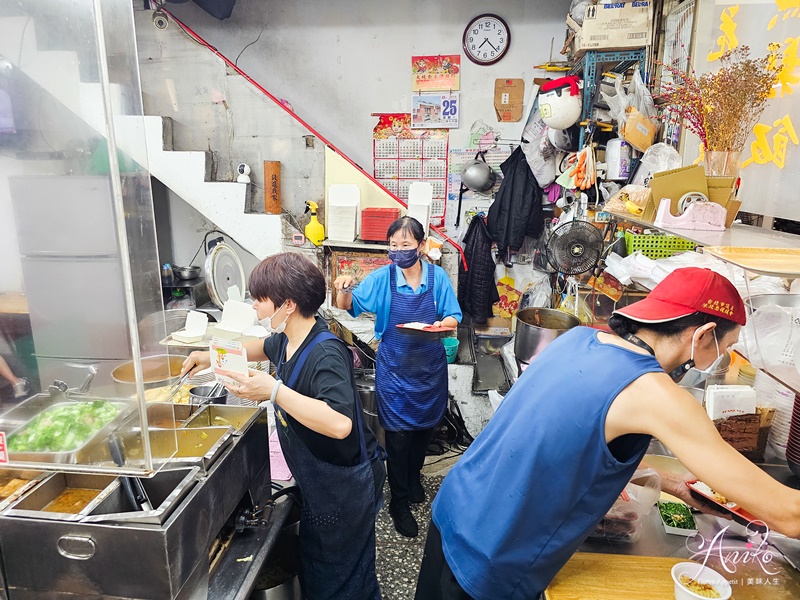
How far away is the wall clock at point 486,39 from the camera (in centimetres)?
555

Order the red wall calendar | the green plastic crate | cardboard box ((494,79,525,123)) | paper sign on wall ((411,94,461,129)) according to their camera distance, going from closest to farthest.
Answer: the green plastic crate < cardboard box ((494,79,525,123)) < paper sign on wall ((411,94,461,129)) < the red wall calendar

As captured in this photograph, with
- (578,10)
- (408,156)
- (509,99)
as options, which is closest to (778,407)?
(578,10)

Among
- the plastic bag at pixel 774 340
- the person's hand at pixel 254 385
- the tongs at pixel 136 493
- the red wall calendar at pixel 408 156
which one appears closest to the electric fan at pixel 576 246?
the plastic bag at pixel 774 340

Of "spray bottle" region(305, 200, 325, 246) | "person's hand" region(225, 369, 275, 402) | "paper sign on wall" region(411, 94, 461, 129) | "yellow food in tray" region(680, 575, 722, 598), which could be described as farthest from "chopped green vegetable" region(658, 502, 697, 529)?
"paper sign on wall" region(411, 94, 461, 129)

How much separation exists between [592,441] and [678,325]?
438 millimetres

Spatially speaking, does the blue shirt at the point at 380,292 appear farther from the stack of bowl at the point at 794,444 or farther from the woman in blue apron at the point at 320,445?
the stack of bowl at the point at 794,444

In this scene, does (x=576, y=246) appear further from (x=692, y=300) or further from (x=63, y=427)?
(x=63, y=427)

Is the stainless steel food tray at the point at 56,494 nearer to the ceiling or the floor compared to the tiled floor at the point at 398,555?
nearer to the ceiling

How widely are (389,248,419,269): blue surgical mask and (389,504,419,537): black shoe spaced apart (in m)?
1.69

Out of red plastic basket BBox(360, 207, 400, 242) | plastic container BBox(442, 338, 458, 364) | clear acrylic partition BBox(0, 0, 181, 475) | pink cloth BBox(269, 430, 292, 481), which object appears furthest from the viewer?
red plastic basket BBox(360, 207, 400, 242)

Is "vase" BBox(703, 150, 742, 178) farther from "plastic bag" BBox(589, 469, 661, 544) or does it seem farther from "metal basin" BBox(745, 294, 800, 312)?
"plastic bag" BBox(589, 469, 661, 544)

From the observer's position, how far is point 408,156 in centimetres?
598

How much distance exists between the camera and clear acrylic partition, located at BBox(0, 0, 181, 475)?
3.98ft

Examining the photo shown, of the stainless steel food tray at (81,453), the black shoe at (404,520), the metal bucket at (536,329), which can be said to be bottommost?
the black shoe at (404,520)
